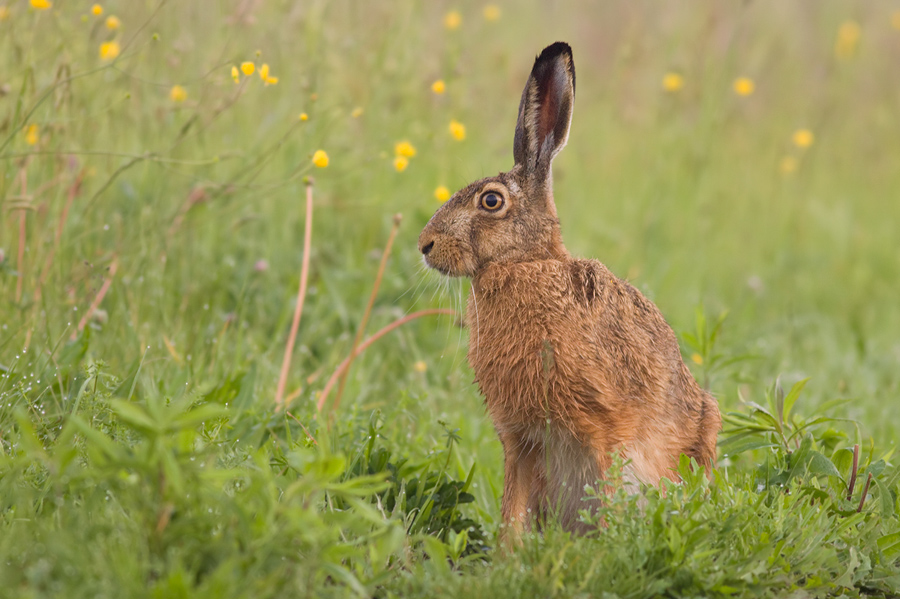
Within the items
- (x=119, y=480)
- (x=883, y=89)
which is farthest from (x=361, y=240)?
(x=883, y=89)

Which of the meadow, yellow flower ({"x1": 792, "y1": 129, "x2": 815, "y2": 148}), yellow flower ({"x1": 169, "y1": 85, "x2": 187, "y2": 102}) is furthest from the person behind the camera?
yellow flower ({"x1": 792, "y1": 129, "x2": 815, "y2": 148})

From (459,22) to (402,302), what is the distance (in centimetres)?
308

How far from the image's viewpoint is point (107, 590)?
199 cm

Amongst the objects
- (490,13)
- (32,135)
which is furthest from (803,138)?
(32,135)

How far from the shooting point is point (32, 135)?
4.65m

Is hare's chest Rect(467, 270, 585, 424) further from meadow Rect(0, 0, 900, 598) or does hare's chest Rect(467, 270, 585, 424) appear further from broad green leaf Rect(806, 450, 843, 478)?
broad green leaf Rect(806, 450, 843, 478)

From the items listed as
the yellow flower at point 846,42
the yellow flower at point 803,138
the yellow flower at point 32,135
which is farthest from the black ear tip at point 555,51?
the yellow flower at point 846,42

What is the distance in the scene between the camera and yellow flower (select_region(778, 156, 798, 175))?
841cm

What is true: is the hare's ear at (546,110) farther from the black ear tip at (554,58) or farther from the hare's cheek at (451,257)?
the hare's cheek at (451,257)

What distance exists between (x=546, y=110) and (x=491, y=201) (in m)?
0.42

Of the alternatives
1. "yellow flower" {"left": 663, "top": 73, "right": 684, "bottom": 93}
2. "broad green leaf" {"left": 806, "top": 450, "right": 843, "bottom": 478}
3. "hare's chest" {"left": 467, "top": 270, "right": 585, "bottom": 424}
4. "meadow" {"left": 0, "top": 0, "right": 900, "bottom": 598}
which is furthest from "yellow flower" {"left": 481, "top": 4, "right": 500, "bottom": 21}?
"broad green leaf" {"left": 806, "top": 450, "right": 843, "bottom": 478}

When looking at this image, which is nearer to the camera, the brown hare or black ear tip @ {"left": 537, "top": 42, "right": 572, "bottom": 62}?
the brown hare

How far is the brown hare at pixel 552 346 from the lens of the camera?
10.7ft

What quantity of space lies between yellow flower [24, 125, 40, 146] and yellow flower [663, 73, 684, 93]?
5141 mm
